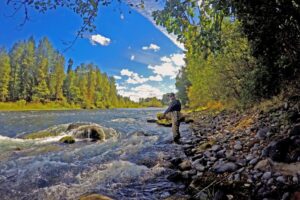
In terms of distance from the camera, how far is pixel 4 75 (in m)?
58.2

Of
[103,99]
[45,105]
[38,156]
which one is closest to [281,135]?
[38,156]

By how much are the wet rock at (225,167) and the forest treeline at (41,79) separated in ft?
176

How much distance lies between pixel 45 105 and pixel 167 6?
64.3 metres

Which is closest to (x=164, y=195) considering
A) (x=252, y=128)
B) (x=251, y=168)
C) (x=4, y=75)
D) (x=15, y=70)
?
(x=251, y=168)

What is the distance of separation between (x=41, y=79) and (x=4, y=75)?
29.6 feet

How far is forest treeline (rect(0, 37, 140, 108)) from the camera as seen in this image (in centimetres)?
5994

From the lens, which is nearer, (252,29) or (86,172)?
(252,29)

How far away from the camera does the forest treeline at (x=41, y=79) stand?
59938mm

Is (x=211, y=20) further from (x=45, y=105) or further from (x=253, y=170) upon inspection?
(x=45, y=105)

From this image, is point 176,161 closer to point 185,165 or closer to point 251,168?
point 185,165

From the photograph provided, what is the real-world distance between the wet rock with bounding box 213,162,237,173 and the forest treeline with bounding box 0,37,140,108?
176ft

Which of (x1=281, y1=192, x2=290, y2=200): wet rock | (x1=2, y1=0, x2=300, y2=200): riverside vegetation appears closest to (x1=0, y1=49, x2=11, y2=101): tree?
(x1=2, y1=0, x2=300, y2=200): riverside vegetation

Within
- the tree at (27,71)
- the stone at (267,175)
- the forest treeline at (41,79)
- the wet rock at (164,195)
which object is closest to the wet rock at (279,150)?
the stone at (267,175)

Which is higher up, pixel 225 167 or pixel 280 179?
pixel 280 179
